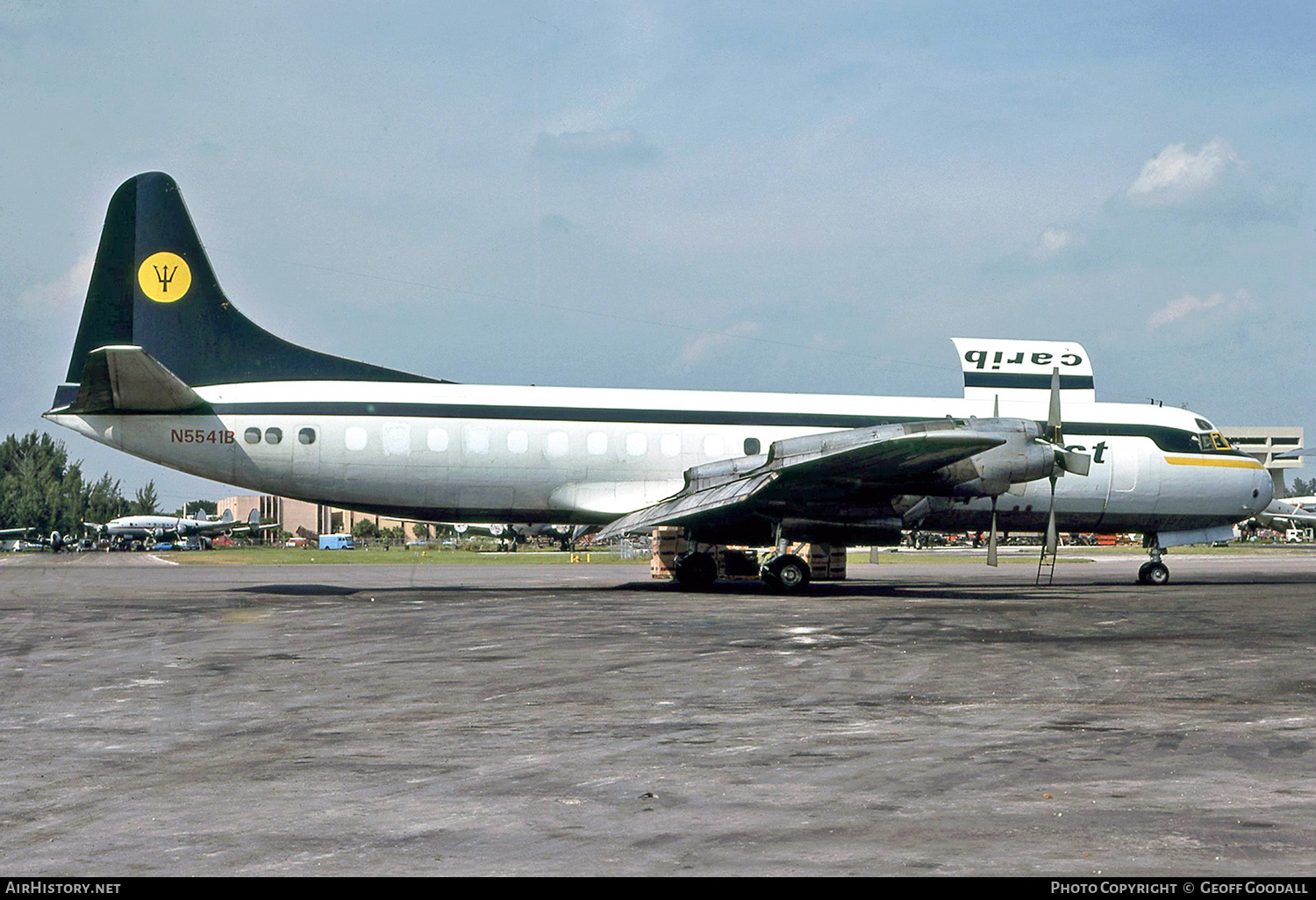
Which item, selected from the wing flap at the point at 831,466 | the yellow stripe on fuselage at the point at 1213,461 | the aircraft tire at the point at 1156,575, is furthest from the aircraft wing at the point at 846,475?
the aircraft tire at the point at 1156,575

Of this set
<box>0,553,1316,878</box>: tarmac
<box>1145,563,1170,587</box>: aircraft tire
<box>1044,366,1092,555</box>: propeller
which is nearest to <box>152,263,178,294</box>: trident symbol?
<box>0,553,1316,878</box>: tarmac

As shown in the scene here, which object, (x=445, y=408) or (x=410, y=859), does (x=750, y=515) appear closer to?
(x=445, y=408)

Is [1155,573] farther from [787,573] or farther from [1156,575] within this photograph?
[787,573]

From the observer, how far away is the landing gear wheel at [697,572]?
26.2 m

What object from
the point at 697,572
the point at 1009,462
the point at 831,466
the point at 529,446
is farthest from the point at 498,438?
the point at 1009,462

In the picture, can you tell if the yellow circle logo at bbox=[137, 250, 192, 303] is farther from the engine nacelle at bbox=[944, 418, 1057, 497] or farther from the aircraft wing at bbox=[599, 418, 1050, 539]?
the engine nacelle at bbox=[944, 418, 1057, 497]

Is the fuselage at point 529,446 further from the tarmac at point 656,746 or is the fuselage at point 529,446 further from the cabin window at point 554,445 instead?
the tarmac at point 656,746

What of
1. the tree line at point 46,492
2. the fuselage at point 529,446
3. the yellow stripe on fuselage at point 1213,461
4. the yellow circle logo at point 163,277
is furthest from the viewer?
the tree line at point 46,492

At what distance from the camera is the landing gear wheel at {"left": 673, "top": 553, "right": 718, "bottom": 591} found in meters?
26.2

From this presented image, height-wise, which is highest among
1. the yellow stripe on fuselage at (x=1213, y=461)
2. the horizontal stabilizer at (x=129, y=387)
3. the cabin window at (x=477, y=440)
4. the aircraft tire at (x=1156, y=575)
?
the horizontal stabilizer at (x=129, y=387)

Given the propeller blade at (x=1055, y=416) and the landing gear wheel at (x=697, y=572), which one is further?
the landing gear wheel at (x=697, y=572)

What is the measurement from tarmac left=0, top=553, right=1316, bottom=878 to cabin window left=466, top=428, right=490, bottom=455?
7.01 metres

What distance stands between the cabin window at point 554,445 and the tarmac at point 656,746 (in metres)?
7.11

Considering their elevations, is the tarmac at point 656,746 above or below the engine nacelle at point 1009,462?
below
